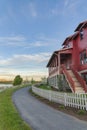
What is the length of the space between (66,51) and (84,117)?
20604 mm

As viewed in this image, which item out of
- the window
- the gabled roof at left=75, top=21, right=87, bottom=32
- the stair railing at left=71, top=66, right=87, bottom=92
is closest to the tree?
the stair railing at left=71, top=66, right=87, bottom=92

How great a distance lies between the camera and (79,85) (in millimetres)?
27312

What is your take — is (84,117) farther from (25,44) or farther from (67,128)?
(25,44)

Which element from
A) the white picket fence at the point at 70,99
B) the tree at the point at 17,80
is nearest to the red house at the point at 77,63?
the white picket fence at the point at 70,99

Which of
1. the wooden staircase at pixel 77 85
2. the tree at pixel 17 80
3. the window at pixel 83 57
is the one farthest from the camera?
the tree at pixel 17 80

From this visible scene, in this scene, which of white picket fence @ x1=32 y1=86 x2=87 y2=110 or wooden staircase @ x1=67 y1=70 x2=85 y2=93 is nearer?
white picket fence @ x1=32 y1=86 x2=87 y2=110

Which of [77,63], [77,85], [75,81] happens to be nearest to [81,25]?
[77,63]

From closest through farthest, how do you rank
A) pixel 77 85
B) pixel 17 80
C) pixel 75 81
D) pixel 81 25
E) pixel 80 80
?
pixel 77 85 < pixel 80 80 < pixel 75 81 < pixel 81 25 < pixel 17 80

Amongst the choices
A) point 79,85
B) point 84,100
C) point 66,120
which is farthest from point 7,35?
point 66,120

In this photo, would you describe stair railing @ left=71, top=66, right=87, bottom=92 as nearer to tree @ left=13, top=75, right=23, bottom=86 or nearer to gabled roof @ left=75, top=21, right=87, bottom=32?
gabled roof @ left=75, top=21, right=87, bottom=32

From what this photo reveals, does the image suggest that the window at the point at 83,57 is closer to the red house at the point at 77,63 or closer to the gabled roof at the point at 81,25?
→ the red house at the point at 77,63

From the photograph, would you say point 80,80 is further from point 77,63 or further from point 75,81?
point 77,63

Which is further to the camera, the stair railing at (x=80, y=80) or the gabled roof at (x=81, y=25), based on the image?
the gabled roof at (x=81, y=25)

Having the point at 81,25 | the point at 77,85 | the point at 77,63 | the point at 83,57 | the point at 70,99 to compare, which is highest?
the point at 81,25
